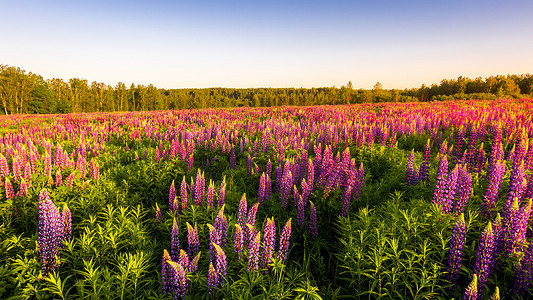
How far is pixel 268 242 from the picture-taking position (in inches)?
107

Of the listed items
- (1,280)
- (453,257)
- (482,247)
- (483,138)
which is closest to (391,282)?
(453,257)

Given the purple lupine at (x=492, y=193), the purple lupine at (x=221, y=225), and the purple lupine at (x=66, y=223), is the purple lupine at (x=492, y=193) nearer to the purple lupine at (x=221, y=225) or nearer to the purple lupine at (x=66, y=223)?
the purple lupine at (x=221, y=225)

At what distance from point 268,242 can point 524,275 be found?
99.4 inches

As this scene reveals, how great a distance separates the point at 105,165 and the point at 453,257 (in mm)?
8188

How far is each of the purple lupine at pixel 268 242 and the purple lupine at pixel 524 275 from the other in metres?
2.44

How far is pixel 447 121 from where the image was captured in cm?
1112

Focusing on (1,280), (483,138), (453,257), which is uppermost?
(483,138)

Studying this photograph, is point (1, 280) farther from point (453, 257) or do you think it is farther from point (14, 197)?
point (453, 257)

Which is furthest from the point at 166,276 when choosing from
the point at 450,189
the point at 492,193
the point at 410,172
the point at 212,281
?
the point at 410,172

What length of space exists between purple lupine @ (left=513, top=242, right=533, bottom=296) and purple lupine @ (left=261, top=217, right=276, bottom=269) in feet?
8.02

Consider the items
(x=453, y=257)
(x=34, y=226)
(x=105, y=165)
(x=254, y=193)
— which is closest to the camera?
(x=453, y=257)

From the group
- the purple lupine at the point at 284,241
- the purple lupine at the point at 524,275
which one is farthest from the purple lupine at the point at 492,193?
the purple lupine at the point at 284,241

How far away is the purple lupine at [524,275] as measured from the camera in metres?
2.27

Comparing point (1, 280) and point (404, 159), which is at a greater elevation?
point (404, 159)
